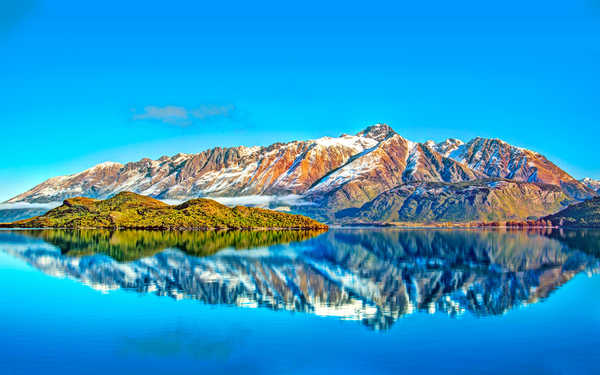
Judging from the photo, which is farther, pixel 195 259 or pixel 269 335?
pixel 195 259

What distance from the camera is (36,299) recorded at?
2517 inches

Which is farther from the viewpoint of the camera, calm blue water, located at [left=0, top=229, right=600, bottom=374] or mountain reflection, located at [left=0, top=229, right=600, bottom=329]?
mountain reflection, located at [left=0, top=229, right=600, bottom=329]

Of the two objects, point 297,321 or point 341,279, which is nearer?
point 297,321

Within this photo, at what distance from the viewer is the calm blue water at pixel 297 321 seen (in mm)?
37688

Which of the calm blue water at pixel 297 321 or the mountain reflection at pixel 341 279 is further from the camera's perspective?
the mountain reflection at pixel 341 279

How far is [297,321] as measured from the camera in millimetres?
50125

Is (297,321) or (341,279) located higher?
(341,279)

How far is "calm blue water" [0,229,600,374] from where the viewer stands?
124 ft

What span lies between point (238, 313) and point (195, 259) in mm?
61833

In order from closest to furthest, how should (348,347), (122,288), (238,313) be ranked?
(348,347)
(238,313)
(122,288)

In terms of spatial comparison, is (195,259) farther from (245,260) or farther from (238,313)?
(238,313)

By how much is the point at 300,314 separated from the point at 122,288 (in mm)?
31220

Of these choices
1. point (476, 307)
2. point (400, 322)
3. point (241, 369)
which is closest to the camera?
point (241, 369)

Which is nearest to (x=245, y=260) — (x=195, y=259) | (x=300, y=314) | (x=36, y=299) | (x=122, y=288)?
(x=195, y=259)
